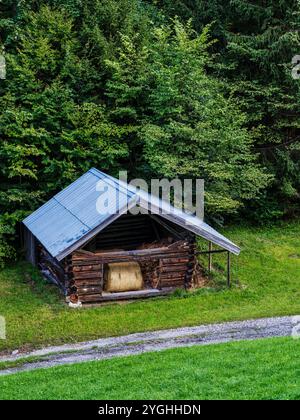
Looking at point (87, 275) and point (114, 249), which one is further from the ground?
point (114, 249)

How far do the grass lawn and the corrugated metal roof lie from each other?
5.60 ft

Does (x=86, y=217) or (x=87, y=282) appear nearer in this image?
(x=87, y=282)

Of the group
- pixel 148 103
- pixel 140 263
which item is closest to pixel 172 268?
pixel 140 263

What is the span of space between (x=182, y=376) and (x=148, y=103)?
16.9 meters

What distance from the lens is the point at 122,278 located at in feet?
64.2

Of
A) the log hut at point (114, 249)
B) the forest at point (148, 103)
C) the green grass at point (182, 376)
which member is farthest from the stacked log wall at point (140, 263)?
the green grass at point (182, 376)

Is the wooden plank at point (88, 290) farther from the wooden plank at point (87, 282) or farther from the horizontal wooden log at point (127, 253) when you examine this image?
the horizontal wooden log at point (127, 253)

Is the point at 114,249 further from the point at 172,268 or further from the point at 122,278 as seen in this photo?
the point at 172,268

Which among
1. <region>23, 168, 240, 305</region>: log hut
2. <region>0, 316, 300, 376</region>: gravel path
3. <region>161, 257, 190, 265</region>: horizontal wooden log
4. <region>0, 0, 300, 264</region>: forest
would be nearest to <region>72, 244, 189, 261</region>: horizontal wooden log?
<region>23, 168, 240, 305</region>: log hut

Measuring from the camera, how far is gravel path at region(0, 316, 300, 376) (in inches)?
589

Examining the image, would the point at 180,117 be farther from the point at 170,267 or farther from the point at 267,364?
the point at 267,364
